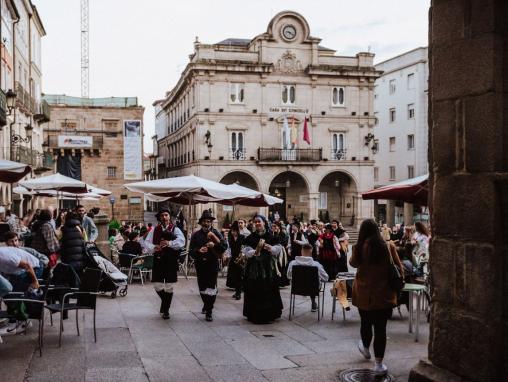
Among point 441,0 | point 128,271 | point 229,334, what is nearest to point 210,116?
point 128,271

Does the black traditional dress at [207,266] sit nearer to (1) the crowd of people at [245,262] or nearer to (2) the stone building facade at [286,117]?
(1) the crowd of people at [245,262]

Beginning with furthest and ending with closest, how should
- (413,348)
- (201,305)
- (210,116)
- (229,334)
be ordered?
(210,116)
(201,305)
(229,334)
(413,348)

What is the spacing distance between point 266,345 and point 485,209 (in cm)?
437

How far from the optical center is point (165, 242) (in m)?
9.44

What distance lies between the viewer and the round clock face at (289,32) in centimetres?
4156

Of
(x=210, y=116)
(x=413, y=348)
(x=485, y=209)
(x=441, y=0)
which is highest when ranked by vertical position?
(x=210, y=116)

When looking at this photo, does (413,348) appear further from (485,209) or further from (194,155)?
(194,155)

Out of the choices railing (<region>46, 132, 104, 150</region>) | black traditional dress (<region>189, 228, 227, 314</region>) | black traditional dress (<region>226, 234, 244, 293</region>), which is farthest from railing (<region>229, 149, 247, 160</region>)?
black traditional dress (<region>189, 228, 227, 314</region>)

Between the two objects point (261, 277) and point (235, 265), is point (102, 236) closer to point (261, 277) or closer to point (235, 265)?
point (235, 265)

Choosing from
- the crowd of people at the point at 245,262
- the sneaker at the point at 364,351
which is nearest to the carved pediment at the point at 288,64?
the crowd of people at the point at 245,262

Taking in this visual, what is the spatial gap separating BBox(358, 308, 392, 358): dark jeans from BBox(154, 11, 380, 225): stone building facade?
3344cm

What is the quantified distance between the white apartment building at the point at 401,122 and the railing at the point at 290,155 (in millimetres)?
8019

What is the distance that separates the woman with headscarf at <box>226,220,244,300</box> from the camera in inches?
477

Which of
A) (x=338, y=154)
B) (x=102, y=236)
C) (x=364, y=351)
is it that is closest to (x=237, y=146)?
(x=338, y=154)
